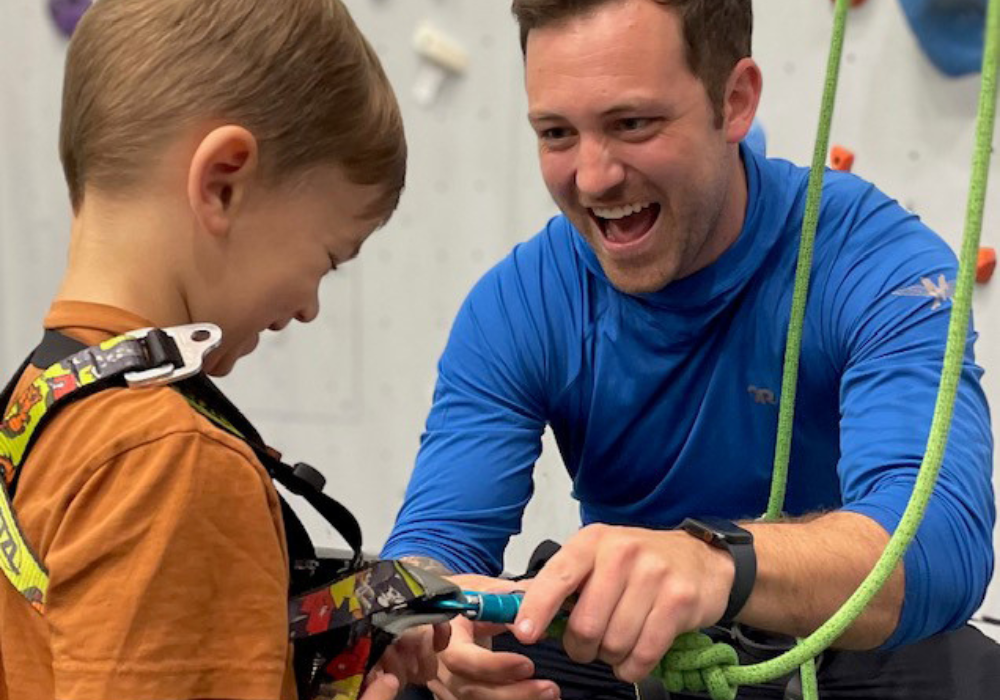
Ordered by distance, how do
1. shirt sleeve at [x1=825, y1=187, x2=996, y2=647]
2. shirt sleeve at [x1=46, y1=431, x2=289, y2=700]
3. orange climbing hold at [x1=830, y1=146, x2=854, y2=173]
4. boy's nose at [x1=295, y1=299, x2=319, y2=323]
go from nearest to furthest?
shirt sleeve at [x1=46, y1=431, x2=289, y2=700] < boy's nose at [x1=295, y1=299, x2=319, y2=323] < shirt sleeve at [x1=825, y1=187, x2=996, y2=647] < orange climbing hold at [x1=830, y1=146, x2=854, y2=173]

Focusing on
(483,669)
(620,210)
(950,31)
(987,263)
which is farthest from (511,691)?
(950,31)

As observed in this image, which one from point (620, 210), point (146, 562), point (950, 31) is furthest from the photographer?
point (950, 31)

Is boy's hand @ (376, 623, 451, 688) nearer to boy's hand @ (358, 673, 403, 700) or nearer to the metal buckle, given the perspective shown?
boy's hand @ (358, 673, 403, 700)

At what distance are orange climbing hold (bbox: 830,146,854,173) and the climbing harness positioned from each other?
127cm

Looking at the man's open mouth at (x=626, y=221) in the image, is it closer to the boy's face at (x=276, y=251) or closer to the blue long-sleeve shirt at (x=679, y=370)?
the blue long-sleeve shirt at (x=679, y=370)

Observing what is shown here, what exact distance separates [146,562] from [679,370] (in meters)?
0.76

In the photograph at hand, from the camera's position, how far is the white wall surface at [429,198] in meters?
1.82

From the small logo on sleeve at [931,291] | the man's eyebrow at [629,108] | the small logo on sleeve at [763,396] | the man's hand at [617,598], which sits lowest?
the man's hand at [617,598]

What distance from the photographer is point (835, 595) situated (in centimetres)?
85

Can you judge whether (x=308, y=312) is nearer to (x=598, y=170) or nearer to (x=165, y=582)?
(x=165, y=582)

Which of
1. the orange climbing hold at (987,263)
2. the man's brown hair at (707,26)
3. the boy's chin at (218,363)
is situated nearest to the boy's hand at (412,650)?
the boy's chin at (218,363)

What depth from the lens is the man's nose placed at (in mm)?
1227

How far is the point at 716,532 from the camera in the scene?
31.4 inches

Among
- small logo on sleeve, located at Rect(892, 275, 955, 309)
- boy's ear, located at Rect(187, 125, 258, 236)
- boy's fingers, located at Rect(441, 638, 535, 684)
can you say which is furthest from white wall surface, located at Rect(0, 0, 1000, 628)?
boy's ear, located at Rect(187, 125, 258, 236)
